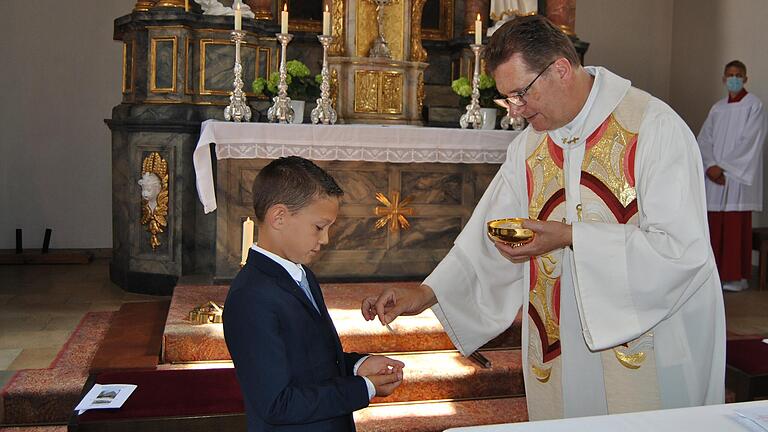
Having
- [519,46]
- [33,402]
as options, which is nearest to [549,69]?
[519,46]

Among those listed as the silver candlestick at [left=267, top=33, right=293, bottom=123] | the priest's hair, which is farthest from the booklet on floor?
the silver candlestick at [left=267, top=33, right=293, bottom=123]

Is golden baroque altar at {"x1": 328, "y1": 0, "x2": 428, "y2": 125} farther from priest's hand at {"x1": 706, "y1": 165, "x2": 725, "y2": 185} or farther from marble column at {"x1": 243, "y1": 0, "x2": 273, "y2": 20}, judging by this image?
priest's hand at {"x1": 706, "y1": 165, "x2": 725, "y2": 185}

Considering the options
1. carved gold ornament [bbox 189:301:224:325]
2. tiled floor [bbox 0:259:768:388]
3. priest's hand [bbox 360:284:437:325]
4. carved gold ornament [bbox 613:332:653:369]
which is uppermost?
priest's hand [bbox 360:284:437:325]

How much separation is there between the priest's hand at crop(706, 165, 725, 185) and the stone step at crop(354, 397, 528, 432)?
480 centimetres

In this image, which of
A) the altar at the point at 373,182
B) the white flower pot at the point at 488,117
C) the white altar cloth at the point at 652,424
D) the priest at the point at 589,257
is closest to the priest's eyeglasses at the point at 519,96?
the priest at the point at 589,257

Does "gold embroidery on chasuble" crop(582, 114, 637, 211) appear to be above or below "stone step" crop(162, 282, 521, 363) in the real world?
above

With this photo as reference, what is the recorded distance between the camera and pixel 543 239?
260cm

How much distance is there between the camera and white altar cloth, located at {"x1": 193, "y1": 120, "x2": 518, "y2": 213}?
6.35 meters

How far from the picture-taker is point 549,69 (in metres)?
2.72

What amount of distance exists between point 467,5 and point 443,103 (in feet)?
3.26

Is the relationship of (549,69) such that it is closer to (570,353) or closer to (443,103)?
(570,353)

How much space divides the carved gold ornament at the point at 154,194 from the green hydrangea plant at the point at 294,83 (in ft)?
3.36

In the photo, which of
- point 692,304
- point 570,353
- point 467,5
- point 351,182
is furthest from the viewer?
point 467,5

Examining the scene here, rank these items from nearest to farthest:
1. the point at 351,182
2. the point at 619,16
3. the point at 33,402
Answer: the point at 33,402 < the point at 351,182 < the point at 619,16
